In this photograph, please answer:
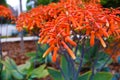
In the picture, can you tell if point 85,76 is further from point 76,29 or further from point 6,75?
point 6,75

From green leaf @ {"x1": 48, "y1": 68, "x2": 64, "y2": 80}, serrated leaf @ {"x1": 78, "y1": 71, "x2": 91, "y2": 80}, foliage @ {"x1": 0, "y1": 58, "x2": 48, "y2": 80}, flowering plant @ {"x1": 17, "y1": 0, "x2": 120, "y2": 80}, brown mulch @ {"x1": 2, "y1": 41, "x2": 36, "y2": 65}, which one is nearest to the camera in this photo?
flowering plant @ {"x1": 17, "y1": 0, "x2": 120, "y2": 80}

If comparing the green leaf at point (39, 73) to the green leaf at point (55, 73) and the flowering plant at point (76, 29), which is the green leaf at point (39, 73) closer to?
the green leaf at point (55, 73)

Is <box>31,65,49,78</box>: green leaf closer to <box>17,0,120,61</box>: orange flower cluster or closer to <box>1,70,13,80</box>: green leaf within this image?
<box>1,70,13,80</box>: green leaf

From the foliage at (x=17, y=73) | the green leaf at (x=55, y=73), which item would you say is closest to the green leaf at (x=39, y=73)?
the foliage at (x=17, y=73)

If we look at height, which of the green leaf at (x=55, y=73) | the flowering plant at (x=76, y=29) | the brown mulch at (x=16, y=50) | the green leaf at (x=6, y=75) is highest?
the flowering plant at (x=76, y=29)

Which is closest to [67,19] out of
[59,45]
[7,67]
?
[59,45]

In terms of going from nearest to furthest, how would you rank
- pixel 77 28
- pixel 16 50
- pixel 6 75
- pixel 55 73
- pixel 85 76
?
pixel 77 28, pixel 85 76, pixel 55 73, pixel 6 75, pixel 16 50

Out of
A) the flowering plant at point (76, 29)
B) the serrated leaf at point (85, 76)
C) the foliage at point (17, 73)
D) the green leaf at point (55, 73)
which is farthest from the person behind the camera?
the foliage at point (17, 73)

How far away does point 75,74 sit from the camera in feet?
7.81

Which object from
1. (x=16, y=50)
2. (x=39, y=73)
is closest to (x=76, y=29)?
(x=39, y=73)

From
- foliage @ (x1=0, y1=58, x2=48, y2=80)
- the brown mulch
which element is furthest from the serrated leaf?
the brown mulch

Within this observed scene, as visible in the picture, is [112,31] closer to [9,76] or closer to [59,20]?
[59,20]

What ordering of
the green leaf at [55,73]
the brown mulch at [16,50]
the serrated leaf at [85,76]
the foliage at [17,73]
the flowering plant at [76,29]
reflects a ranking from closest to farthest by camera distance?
the flowering plant at [76,29], the serrated leaf at [85,76], the green leaf at [55,73], the foliage at [17,73], the brown mulch at [16,50]

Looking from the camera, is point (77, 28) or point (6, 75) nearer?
point (77, 28)
